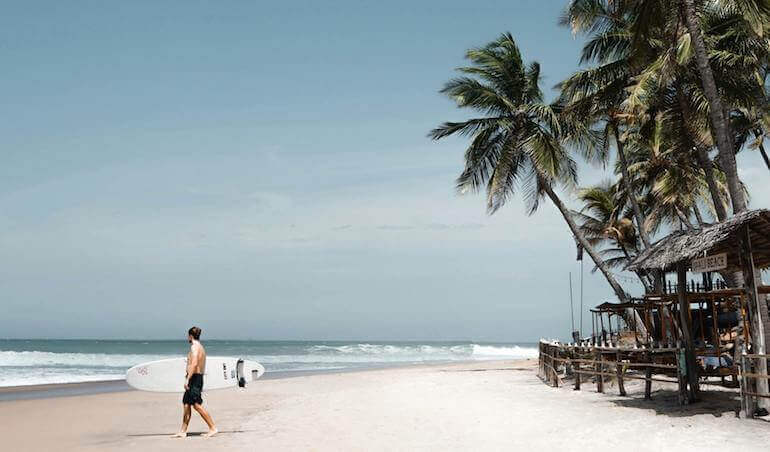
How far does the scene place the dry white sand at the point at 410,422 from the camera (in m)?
9.31

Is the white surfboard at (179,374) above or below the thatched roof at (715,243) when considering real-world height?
below

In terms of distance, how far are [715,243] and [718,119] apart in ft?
11.8

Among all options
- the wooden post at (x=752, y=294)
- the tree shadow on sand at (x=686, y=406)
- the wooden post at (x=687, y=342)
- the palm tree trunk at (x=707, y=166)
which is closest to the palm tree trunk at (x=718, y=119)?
the wooden post at (x=687, y=342)

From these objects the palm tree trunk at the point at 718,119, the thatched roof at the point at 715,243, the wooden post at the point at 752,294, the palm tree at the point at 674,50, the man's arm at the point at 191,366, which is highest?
the palm tree at the point at 674,50

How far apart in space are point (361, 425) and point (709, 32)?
12.9m

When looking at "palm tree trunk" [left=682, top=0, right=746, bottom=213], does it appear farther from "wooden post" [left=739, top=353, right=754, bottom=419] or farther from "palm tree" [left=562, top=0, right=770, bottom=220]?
"wooden post" [left=739, top=353, right=754, bottom=419]

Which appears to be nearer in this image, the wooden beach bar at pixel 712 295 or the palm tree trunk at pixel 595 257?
the wooden beach bar at pixel 712 295

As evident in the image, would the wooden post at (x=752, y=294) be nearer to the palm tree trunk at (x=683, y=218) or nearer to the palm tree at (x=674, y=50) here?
the palm tree at (x=674, y=50)

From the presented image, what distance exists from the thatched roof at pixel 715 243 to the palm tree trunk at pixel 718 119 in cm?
108

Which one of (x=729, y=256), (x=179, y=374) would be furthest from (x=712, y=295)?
(x=179, y=374)

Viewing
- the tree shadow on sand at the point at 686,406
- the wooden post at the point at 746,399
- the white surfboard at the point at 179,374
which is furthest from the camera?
the white surfboard at the point at 179,374

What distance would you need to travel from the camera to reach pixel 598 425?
34.0 feet

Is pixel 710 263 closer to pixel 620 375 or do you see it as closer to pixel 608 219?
pixel 620 375

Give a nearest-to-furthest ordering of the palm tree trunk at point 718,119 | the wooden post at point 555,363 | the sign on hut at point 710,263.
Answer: the sign on hut at point 710,263 < the palm tree trunk at point 718,119 < the wooden post at point 555,363
